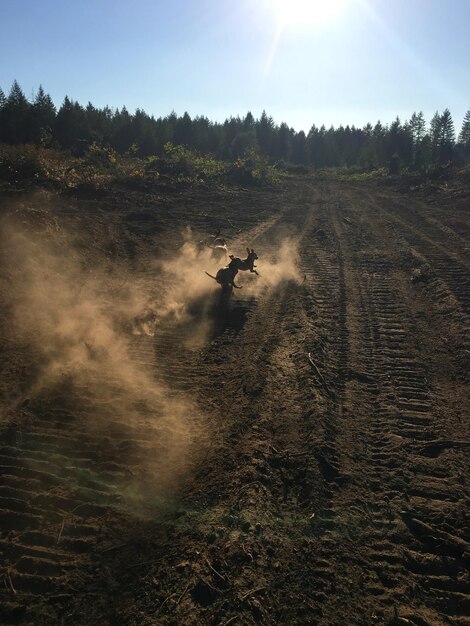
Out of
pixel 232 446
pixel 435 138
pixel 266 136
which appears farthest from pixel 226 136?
pixel 232 446

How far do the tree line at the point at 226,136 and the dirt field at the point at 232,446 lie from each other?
33.3m

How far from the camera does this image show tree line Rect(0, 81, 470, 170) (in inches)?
2193

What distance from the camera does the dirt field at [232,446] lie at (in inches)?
175

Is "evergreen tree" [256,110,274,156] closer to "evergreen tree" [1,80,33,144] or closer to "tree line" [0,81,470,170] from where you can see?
"tree line" [0,81,470,170]

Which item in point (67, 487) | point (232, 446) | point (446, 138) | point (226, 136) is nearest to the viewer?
point (67, 487)

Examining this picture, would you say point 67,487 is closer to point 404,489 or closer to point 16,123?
point 404,489

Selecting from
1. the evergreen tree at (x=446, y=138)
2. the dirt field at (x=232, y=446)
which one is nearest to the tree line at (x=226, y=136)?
the evergreen tree at (x=446, y=138)

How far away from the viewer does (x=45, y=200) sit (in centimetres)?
2172

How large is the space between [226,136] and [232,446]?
9558cm

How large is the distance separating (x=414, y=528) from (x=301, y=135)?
111 meters

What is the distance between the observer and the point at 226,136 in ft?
306

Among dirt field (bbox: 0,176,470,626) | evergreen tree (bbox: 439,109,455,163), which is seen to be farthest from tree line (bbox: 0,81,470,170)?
dirt field (bbox: 0,176,470,626)

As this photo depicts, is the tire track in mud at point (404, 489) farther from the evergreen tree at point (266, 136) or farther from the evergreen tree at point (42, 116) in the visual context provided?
the evergreen tree at point (266, 136)

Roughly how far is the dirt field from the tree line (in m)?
33.3
